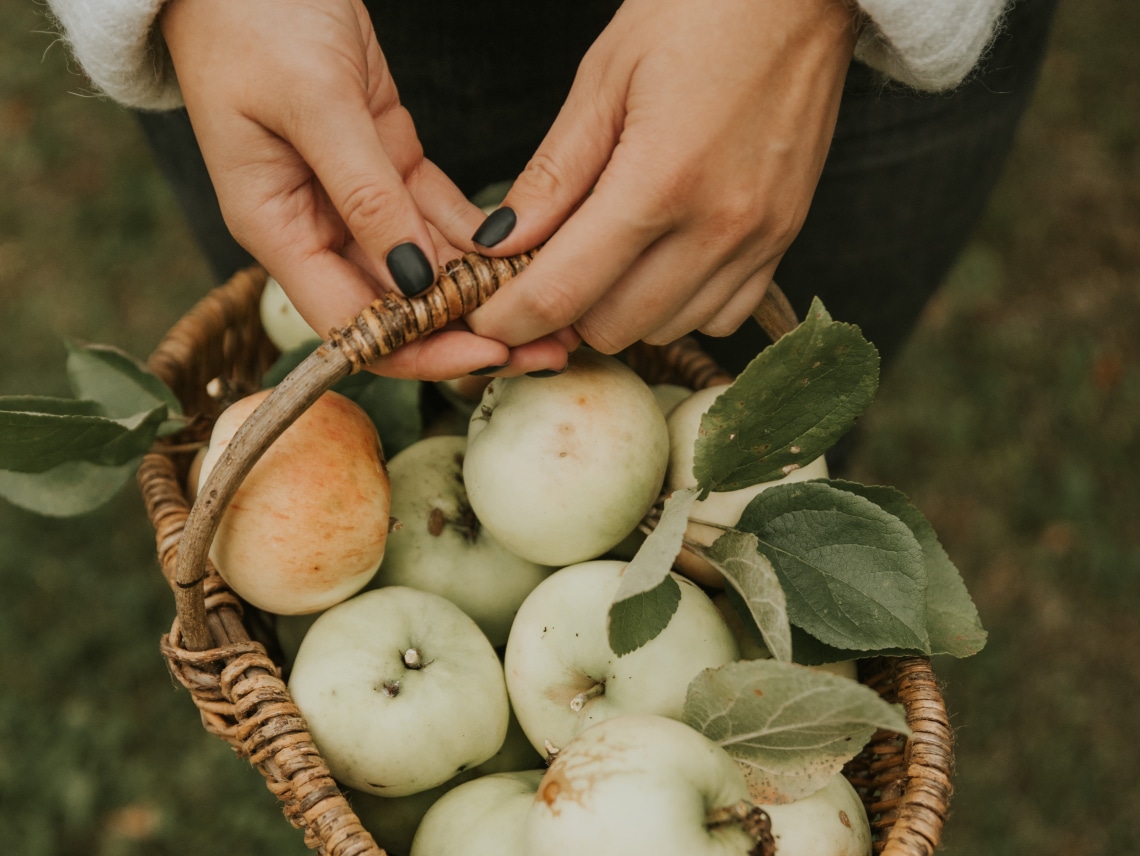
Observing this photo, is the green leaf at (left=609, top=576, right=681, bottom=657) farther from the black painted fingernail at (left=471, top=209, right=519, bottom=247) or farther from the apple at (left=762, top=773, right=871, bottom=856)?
the black painted fingernail at (left=471, top=209, right=519, bottom=247)

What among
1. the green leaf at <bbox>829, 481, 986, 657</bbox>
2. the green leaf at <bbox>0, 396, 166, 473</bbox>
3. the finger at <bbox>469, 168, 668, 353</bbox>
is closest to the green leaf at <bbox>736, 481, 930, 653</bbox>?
the green leaf at <bbox>829, 481, 986, 657</bbox>

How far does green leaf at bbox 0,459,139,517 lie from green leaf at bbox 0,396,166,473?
0.01m

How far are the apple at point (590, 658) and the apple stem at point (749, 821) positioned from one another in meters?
0.15

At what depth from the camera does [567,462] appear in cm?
84

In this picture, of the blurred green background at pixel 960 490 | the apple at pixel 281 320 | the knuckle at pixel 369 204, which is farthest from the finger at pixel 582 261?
the blurred green background at pixel 960 490

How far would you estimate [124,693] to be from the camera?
1671 mm

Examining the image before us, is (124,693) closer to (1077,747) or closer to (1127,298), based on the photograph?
(1077,747)

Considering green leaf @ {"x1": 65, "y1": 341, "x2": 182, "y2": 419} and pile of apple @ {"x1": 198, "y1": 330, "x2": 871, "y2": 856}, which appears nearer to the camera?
pile of apple @ {"x1": 198, "y1": 330, "x2": 871, "y2": 856}

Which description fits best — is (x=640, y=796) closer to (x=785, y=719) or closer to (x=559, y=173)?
(x=785, y=719)

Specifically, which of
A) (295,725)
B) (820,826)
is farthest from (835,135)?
(295,725)

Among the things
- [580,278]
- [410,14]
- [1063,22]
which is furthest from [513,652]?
[1063,22]

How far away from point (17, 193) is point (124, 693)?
132cm

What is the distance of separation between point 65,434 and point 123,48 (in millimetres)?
355

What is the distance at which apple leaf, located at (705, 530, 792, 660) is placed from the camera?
701 mm
